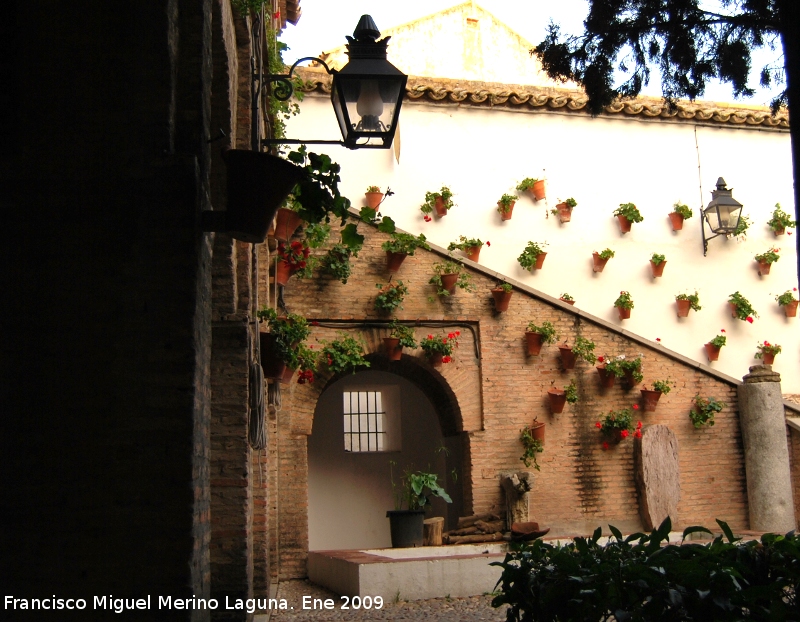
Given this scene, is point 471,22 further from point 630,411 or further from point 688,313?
point 630,411

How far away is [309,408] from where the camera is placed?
35.7 ft

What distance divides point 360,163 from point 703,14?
8901mm

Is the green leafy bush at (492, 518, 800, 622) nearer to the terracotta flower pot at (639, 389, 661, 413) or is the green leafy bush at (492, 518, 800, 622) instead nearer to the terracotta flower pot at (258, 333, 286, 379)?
the terracotta flower pot at (258, 333, 286, 379)

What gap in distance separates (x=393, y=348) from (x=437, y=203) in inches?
124

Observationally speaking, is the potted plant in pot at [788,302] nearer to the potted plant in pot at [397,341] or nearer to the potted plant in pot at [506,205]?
the potted plant in pot at [506,205]

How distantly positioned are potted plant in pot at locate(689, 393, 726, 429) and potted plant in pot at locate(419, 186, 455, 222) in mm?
4420

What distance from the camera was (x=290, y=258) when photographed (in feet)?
34.1

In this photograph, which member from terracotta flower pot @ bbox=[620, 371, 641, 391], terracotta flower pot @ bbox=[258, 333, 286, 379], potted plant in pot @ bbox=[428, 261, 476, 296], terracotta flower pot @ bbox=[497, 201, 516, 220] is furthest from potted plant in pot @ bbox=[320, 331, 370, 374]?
terracotta flower pot @ bbox=[497, 201, 516, 220]

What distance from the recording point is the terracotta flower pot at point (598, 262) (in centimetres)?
1364

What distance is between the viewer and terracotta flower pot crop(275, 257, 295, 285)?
10375mm

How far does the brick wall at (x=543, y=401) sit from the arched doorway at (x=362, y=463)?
2338 mm

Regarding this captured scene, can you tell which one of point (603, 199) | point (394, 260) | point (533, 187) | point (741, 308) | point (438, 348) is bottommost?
point (438, 348)

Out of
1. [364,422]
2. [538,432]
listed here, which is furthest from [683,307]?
[364,422]

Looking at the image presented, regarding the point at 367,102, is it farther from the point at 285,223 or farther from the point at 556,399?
the point at 556,399
